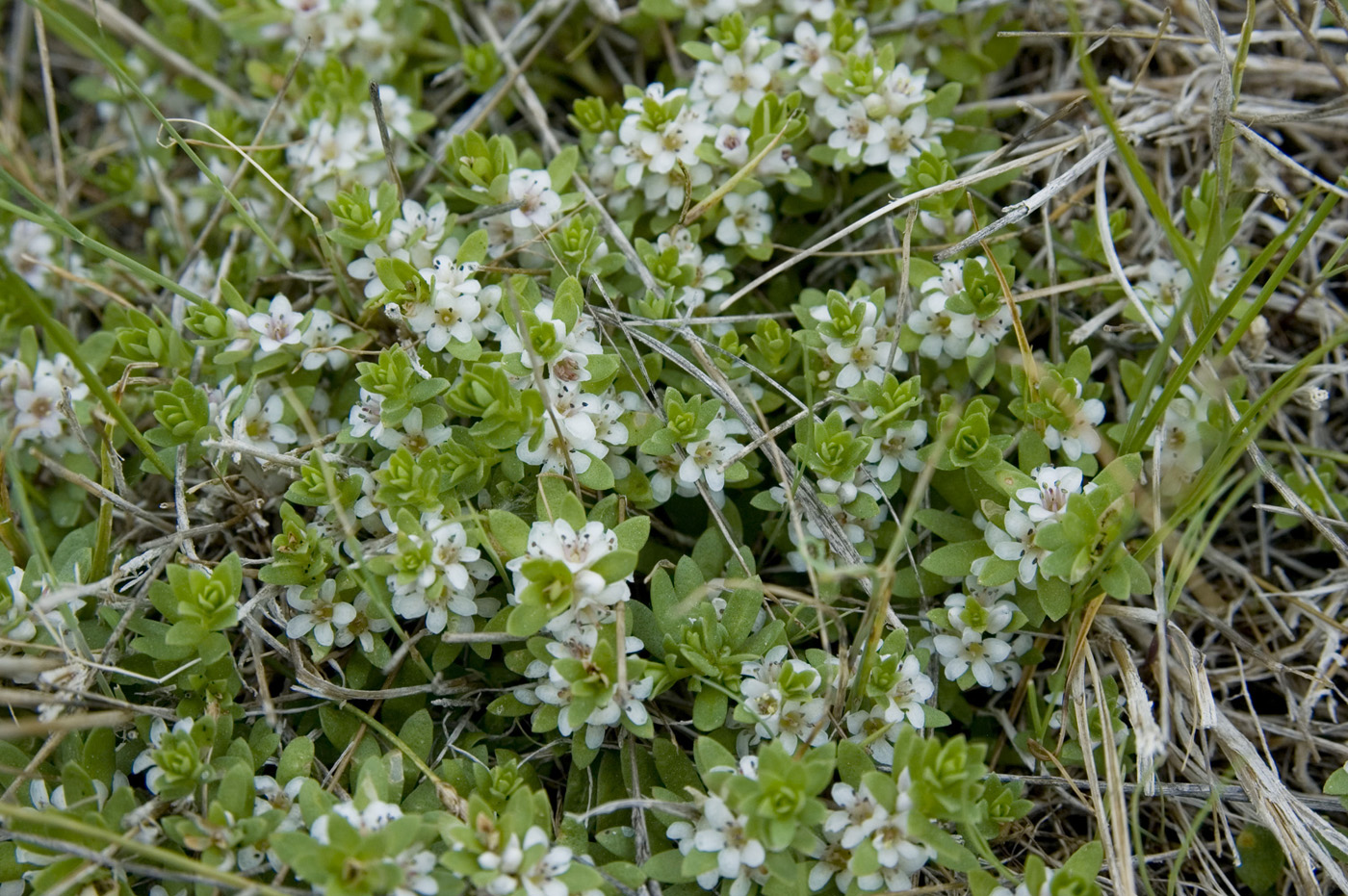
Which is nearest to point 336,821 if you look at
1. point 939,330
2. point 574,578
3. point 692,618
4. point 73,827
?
point 73,827

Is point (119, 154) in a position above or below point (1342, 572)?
above

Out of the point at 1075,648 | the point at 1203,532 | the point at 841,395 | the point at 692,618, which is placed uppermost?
the point at 841,395

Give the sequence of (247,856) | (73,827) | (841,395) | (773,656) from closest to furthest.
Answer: (73,827) → (247,856) → (773,656) → (841,395)

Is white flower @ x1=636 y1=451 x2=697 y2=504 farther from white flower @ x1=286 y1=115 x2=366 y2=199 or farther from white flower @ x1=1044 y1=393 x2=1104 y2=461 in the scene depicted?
white flower @ x1=286 y1=115 x2=366 y2=199

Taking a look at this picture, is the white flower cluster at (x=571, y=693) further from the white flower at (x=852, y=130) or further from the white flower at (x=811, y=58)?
the white flower at (x=811, y=58)

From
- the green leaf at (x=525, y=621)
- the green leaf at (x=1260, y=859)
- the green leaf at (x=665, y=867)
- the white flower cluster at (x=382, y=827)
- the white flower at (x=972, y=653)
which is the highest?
the green leaf at (x=525, y=621)

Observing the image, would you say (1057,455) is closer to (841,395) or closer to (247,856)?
(841,395)

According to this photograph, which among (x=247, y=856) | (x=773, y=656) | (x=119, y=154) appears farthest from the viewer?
(x=119, y=154)

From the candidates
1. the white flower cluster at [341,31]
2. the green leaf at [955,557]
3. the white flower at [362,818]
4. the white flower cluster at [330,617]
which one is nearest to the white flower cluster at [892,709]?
the green leaf at [955,557]
